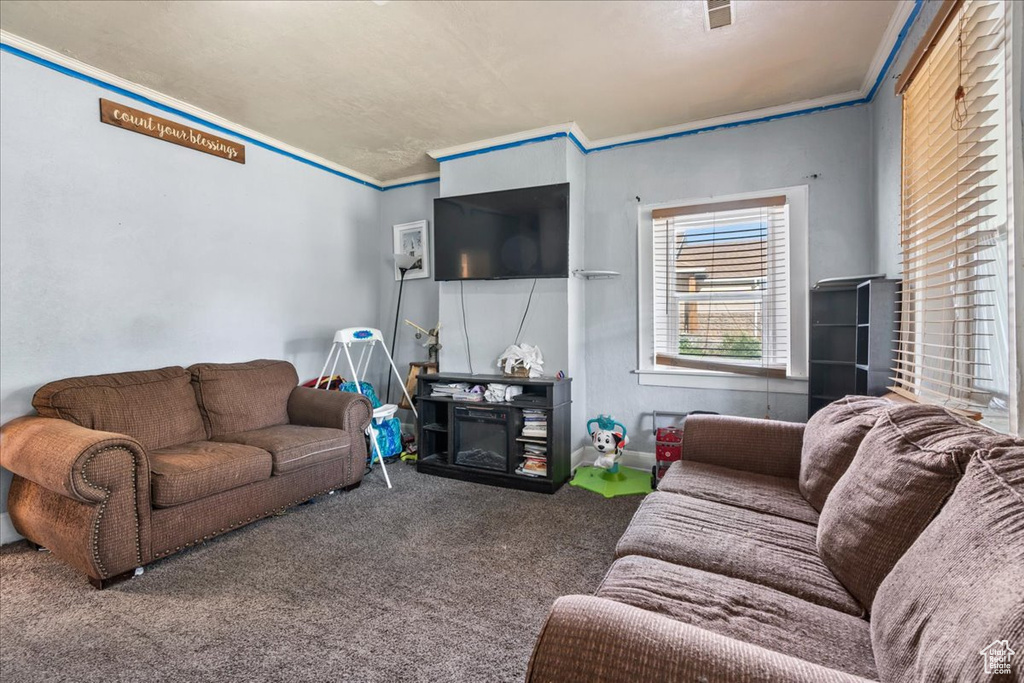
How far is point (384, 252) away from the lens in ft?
15.9

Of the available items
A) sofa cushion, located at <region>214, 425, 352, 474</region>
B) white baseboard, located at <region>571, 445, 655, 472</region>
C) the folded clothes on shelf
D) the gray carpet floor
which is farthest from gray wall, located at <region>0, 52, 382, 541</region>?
white baseboard, located at <region>571, 445, 655, 472</region>

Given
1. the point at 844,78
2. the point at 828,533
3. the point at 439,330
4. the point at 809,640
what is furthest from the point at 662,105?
the point at 809,640

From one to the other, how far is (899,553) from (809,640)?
314 mm

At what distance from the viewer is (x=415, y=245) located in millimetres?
4555

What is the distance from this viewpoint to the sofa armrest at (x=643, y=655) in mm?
711

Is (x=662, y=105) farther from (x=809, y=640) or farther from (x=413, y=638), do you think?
(x=413, y=638)

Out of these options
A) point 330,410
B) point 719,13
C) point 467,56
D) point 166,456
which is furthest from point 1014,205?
point 166,456

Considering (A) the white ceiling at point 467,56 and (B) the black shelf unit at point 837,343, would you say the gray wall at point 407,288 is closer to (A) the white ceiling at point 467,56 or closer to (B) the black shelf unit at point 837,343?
(A) the white ceiling at point 467,56

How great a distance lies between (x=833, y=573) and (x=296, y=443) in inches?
103

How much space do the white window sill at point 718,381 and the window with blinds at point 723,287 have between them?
0.06 metres

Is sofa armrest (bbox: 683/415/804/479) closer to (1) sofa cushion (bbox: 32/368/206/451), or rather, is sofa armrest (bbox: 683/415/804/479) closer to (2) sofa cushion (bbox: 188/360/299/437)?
(2) sofa cushion (bbox: 188/360/299/437)

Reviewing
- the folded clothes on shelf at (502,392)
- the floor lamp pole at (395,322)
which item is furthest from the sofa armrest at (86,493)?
the floor lamp pole at (395,322)

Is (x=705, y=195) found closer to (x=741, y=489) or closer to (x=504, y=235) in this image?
(x=504, y=235)

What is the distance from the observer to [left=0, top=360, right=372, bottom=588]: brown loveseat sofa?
197 cm
